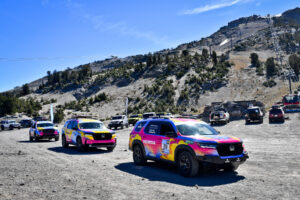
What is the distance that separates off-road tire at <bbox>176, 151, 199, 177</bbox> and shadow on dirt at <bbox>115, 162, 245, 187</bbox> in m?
0.17

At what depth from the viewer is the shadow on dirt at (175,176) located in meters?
8.17

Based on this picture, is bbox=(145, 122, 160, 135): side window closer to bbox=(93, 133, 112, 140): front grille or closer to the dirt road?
the dirt road

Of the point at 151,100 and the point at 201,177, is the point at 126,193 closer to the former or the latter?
the point at 201,177

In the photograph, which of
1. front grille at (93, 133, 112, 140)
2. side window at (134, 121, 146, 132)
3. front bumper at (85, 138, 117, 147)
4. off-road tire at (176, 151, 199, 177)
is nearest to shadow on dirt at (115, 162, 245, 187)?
off-road tire at (176, 151, 199, 177)

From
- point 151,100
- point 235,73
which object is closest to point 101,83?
point 151,100

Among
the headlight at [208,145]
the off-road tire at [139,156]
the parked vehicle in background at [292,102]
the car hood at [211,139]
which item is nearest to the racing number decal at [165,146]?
the car hood at [211,139]

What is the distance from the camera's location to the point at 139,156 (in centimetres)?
1113

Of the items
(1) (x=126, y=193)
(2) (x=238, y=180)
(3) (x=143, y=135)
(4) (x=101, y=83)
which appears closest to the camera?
(1) (x=126, y=193)

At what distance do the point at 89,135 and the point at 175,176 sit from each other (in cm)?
786

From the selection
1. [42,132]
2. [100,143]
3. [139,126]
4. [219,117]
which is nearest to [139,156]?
[139,126]

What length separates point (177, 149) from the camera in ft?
30.1

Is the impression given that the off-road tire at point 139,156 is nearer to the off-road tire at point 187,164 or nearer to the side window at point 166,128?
the side window at point 166,128

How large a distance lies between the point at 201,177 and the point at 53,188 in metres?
4.21

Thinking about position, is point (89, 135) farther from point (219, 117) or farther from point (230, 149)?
point (219, 117)
